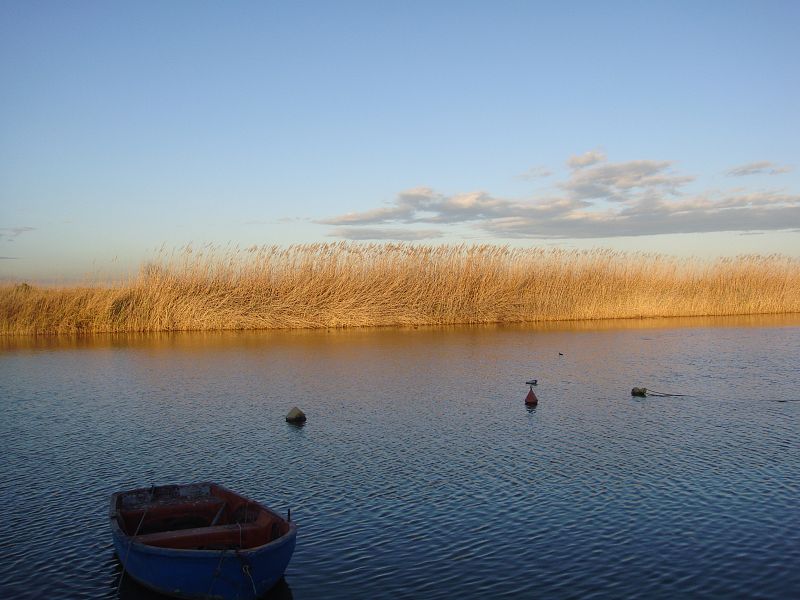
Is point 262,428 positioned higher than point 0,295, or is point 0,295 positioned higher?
point 0,295

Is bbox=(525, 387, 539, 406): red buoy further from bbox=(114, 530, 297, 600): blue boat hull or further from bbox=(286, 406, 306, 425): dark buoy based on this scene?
Answer: bbox=(114, 530, 297, 600): blue boat hull

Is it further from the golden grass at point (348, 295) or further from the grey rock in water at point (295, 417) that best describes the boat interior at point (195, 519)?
the golden grass at point (348, 295)

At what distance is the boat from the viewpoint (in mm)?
7047

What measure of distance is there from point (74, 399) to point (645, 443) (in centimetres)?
1321

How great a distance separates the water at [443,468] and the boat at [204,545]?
408 mm

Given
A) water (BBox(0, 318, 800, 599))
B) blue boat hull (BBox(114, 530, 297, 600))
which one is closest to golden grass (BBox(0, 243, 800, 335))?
water (BBox(0, 318, 800, 599))

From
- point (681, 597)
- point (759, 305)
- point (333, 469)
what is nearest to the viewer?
point (681, 597)

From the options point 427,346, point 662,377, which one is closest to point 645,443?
point 662,377

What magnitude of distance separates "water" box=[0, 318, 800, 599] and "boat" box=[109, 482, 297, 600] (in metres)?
0.41

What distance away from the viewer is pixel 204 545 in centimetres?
765

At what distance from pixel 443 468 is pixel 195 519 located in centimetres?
416

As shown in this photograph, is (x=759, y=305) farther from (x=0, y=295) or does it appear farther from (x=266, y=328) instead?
(x=0, y=295)

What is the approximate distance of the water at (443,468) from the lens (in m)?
7.88

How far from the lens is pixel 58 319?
37219mm
